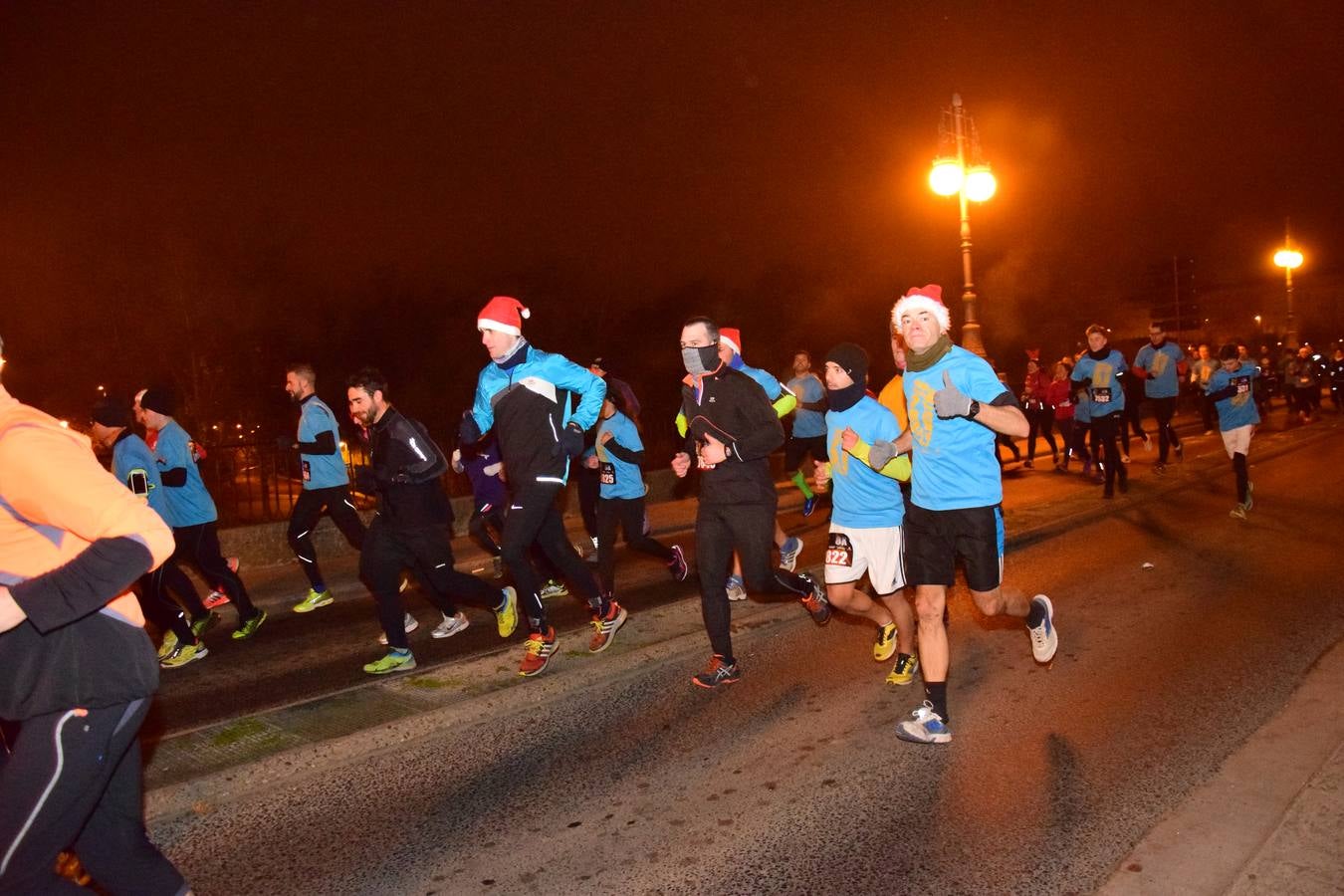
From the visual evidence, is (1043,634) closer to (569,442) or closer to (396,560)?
(569,442)

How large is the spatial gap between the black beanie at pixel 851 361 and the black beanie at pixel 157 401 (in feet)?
15.2

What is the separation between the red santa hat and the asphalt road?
6.19 ft

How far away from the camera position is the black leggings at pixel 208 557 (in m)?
7.18

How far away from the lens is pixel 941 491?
4.58 meters

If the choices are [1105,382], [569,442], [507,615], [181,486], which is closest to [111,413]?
[181,486]

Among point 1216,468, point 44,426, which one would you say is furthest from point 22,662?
point 1216,468

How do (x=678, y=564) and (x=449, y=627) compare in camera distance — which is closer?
(x=449, y=627)

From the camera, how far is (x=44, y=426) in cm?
249

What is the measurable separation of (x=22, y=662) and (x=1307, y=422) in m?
24.8

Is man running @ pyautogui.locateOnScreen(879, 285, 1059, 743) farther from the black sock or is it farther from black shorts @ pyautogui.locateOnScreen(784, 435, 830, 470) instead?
black shorts @ pyautogui.locateOnScreen(784, 435, 830, 470)

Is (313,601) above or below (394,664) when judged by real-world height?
below

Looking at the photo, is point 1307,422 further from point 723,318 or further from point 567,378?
point 567,378

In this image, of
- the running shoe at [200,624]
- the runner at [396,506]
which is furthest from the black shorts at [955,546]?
the running shoe at [200,624]

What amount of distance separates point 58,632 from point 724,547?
3436mm
